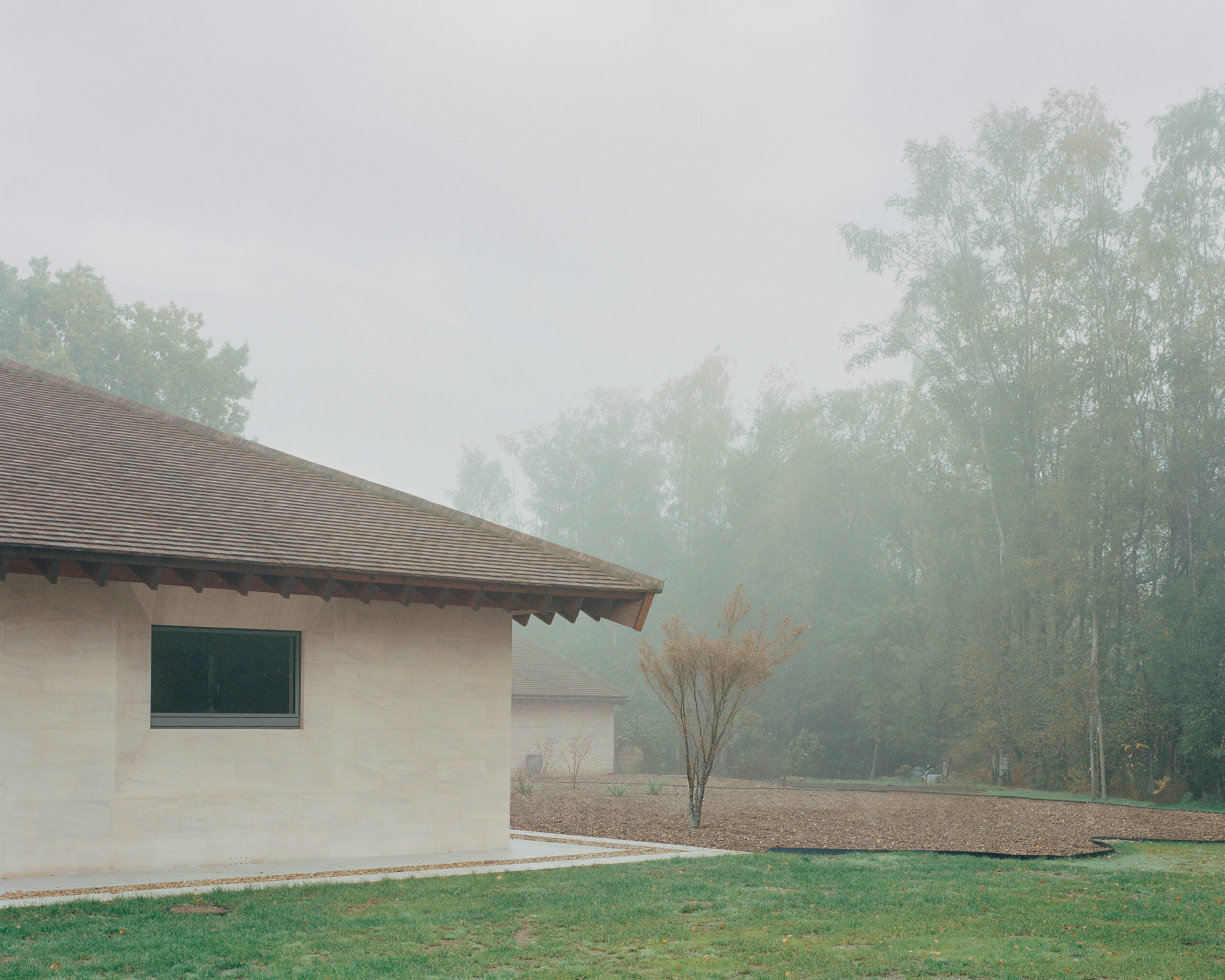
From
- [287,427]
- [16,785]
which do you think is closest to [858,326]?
[16,785]

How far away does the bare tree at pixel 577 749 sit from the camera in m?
34.6

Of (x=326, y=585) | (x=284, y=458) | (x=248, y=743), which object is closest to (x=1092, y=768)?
(x=284, y=458)

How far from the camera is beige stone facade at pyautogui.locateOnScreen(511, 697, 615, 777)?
34719 millimetres

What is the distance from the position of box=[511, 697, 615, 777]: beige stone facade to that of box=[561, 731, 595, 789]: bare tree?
0.08 meters

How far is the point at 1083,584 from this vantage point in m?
26.9

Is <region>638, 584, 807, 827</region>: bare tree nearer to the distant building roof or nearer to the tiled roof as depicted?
the distant building roof

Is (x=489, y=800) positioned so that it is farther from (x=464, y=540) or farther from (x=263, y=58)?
(x=263, y=58)

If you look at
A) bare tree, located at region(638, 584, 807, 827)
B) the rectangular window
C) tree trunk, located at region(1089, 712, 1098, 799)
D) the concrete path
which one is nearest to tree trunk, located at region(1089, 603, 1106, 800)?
tree trunk, located at region(1089, 712, 1098, 799)

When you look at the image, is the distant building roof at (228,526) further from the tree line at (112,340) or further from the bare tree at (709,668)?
the tree line at (112,340)

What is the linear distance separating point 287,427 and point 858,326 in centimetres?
6900

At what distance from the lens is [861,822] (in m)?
16.2

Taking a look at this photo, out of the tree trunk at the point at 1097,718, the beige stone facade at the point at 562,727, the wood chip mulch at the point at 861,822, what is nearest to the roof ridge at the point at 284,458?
the wood chip mulch at the point at 861,822

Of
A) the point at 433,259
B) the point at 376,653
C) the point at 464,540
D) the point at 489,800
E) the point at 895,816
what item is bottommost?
the point at 895,816

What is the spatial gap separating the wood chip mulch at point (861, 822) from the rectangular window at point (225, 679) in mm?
5011
